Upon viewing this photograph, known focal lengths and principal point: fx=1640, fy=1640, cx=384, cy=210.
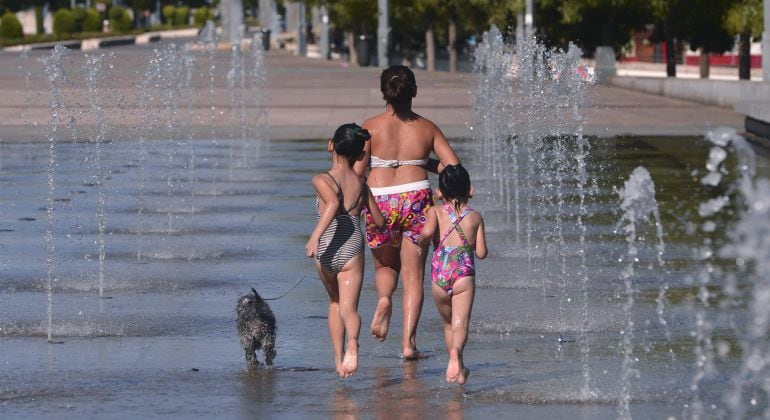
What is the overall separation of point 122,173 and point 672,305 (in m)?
11.2

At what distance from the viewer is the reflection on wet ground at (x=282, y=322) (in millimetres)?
7246

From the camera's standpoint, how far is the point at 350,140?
761 cm

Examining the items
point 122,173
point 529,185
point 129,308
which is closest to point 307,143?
point 122,173

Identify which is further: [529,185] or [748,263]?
[529,185]

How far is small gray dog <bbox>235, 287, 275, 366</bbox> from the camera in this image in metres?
7.79

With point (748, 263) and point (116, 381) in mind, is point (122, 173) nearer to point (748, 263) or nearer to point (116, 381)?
point (748, 263)

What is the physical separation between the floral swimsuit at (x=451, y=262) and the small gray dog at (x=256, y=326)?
2.82 ft

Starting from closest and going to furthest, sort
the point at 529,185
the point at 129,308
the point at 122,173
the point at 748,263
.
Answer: the point at 129,308, the point at 748,263, the point at 529,185, the point at 122,173

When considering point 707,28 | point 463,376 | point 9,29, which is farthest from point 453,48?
point 463,376

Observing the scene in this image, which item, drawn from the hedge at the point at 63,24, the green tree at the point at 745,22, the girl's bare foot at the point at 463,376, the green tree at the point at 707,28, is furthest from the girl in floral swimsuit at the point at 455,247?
the hedge at the point at 63,24

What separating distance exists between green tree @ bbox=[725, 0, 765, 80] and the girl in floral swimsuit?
96.5 feet

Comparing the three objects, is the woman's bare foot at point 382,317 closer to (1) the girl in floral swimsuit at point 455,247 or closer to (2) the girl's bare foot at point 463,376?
(1) the girl in floral swimsuit at point 455,247

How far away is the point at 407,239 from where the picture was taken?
26.5 ft

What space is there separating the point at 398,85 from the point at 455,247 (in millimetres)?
981
